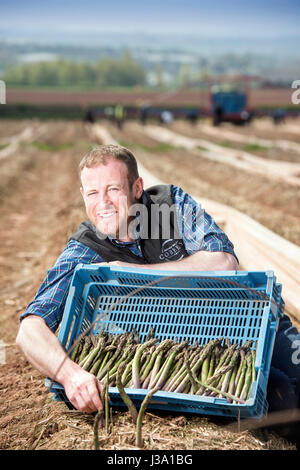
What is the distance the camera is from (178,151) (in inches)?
742

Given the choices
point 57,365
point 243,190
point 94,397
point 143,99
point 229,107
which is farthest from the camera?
point 143,99

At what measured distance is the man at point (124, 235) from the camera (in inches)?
114

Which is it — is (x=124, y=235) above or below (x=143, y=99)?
above

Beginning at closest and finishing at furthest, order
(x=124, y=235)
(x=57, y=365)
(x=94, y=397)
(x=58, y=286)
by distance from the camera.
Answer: (x=94, y=397), (x=57, y=365), (x=58, y=286), (x=124, y=235)

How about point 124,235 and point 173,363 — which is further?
point 124,235

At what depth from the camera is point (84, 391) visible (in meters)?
2.44

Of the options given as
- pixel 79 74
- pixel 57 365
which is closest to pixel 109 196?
pixel 57 365

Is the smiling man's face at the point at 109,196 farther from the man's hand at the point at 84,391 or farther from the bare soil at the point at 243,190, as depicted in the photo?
the bare soil at the point at 243,190

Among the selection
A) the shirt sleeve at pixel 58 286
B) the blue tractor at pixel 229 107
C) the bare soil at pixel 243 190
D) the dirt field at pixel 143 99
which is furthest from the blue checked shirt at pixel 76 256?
the dirt field at pixel 143 99

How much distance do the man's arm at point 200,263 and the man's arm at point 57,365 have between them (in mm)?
515

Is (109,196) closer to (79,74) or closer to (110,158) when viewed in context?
(110,158)

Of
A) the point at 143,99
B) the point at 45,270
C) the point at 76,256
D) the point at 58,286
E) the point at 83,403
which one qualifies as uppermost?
the point at 76,256

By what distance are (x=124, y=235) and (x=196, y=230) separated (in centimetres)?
37
